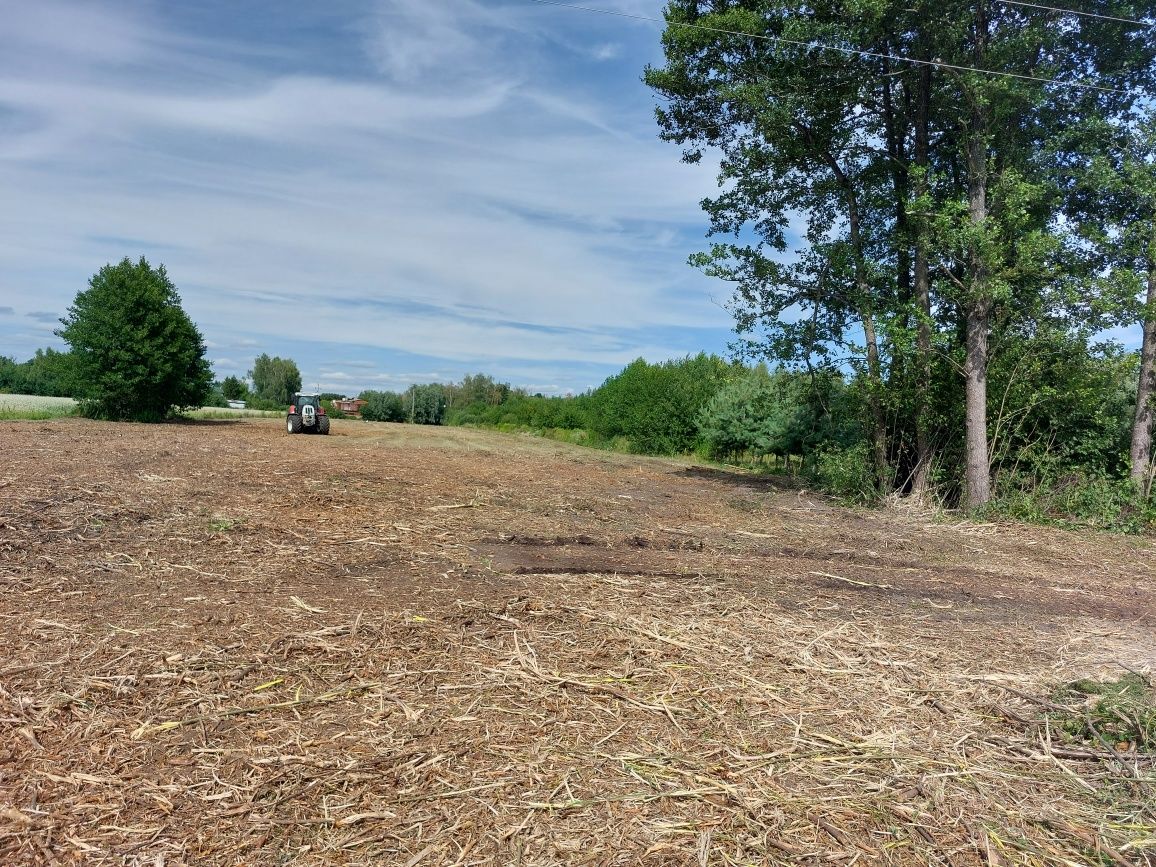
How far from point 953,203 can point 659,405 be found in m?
17.8

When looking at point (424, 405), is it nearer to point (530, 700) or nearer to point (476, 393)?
point (476, 393)

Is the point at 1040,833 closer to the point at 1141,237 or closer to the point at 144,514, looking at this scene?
the point at 144,514

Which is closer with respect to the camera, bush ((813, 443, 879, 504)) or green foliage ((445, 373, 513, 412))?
bush ((813, 443, 879, 504))

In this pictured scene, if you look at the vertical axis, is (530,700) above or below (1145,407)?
below

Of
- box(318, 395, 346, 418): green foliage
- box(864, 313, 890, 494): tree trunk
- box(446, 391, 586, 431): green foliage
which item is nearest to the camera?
box(864, 313, 890, 494): tree trunk

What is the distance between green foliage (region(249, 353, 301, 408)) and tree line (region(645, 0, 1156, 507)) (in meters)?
Answer: 67.6

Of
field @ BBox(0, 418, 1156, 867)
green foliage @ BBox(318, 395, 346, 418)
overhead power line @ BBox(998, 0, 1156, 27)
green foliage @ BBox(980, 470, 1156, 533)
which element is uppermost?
overhead power line @ BBox(998, 0, 1156, 27)

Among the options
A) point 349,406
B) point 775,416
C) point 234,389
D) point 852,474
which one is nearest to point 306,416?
point 775,416

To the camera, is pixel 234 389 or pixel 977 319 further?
pixel 234 389

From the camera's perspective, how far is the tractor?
23312mm

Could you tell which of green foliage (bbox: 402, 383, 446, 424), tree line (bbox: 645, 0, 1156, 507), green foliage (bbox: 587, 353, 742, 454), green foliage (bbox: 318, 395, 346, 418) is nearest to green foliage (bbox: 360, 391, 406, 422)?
green foliage (bbox: 402, 383, 446, 424)

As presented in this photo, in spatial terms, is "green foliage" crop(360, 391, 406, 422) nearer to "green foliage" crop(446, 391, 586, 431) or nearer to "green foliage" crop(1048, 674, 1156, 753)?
"green foliage" crop(446, 391, 586, 431)

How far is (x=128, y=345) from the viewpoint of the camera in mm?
26562

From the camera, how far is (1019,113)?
10352 mm
